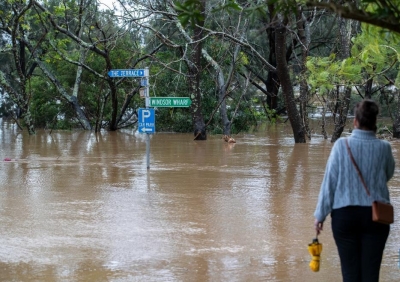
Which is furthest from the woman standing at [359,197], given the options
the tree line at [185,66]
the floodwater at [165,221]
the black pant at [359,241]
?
the tree line at [185,66]

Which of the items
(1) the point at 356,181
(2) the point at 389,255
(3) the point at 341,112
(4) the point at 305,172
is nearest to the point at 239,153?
(4) the point at 305,172

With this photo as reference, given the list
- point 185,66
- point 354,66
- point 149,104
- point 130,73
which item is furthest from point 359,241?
point 185,66

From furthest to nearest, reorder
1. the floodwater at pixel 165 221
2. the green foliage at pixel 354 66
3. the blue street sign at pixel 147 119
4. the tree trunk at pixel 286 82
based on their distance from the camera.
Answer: the tree trunk at pixel 286 82 < the blue street sign at pixel 147 119 < the green foliage at pixel 354 66 < the floodwater at pixel 165 221

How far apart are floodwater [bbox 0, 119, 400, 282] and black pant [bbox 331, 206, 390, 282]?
145 centimetres

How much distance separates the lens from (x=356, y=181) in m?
4.73

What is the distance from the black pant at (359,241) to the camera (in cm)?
464

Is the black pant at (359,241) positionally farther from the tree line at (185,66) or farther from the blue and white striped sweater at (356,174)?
the tree line at (185,66)

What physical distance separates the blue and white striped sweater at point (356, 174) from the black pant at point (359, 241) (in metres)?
0.08

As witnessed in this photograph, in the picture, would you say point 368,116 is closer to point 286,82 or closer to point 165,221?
point 165,221

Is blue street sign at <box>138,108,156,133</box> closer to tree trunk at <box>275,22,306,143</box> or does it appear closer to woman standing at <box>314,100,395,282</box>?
tree trunk at <box>275,22,306,143</box>

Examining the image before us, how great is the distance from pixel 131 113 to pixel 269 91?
892 centimetres

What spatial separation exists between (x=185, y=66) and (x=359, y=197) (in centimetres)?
2260

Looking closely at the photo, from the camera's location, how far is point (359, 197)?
15.4ft

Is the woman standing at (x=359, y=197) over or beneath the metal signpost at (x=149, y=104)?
beneath
